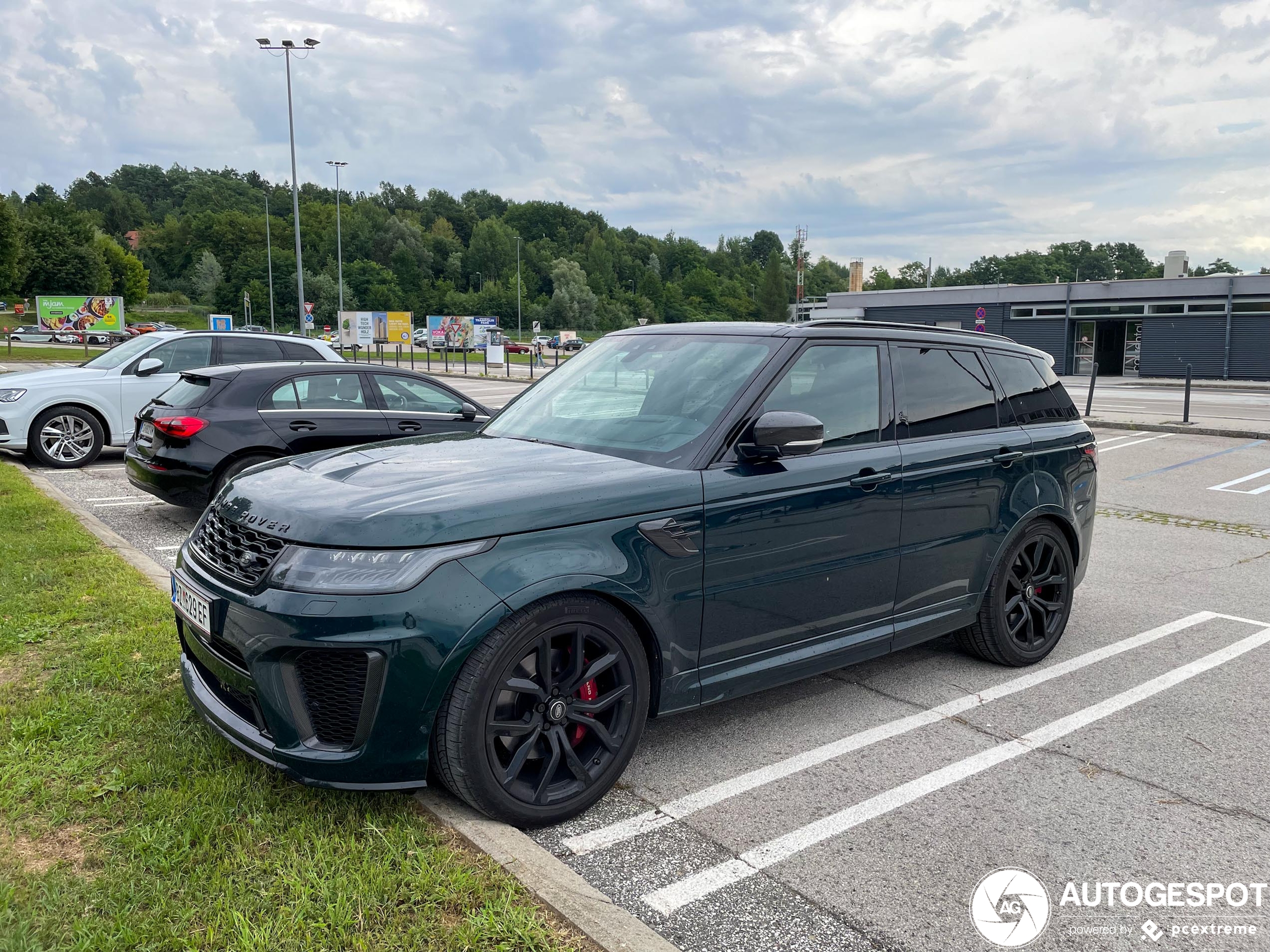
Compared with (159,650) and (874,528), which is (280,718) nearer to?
(159,650)

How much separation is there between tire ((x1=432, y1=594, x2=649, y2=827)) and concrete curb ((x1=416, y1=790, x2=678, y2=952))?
8cm

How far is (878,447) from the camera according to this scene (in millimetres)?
4199

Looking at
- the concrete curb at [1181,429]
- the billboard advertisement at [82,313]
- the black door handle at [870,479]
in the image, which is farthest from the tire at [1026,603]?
the billboard advertisement at [82,313]

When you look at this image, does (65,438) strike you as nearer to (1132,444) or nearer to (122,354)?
(122,354)

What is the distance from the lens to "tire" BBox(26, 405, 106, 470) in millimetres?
11266

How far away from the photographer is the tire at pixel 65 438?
11266 millimetres

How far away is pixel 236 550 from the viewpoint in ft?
10.7

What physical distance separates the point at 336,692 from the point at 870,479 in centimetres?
232

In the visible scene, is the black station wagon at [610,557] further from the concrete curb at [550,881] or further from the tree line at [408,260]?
the tree line at [408,260]

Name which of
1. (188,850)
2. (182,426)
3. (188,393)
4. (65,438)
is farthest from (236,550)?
(65,438)

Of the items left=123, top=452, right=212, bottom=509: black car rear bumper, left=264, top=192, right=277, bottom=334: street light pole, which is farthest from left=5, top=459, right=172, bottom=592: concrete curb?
left=264, top=192, right=277, bottom=334: street light pole

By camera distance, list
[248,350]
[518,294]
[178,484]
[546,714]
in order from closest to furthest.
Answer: [546,714] → [178,484] → [248,350] → [518,294]

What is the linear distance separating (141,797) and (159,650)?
1535 millimetres

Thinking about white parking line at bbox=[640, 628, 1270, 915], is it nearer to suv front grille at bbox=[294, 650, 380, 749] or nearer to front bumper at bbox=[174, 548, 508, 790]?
front bumper at bbox=[174, 548, 508, 790]
